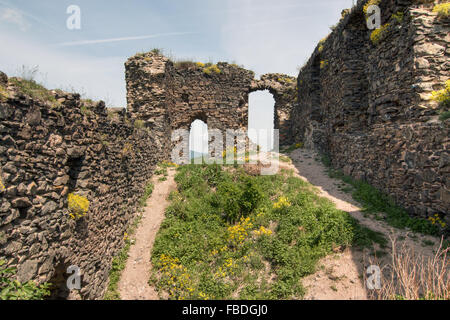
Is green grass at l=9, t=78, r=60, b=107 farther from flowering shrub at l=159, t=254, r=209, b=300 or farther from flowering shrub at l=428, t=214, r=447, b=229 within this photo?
flowering shrub at l=428, t=214, r=447, b=229

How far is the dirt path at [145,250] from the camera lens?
6680 mm

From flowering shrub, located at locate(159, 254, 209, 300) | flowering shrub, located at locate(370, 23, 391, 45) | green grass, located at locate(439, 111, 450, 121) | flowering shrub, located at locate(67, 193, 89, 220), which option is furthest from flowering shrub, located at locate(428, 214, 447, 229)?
flowering shrub, located at locate(67, 193, 89, 220)

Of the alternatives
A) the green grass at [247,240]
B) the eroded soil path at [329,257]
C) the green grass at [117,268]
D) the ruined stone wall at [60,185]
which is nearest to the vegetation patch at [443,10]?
the eroded soil path at [329,257]

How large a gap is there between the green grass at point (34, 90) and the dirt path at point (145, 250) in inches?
182

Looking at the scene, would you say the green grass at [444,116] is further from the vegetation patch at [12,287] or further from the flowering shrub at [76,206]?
the vegetation patch at [12,287]

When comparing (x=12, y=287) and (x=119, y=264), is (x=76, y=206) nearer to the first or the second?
(x=12, y=287)

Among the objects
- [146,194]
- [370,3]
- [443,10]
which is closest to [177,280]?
[146,194]

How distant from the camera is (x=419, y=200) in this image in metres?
7.17

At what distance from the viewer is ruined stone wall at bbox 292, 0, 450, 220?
22.8 feet

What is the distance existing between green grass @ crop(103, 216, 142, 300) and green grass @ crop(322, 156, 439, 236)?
7057mm

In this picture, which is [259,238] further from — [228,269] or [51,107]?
[51,107]

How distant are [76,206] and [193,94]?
12.0 metres

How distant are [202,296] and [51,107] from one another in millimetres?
4897
